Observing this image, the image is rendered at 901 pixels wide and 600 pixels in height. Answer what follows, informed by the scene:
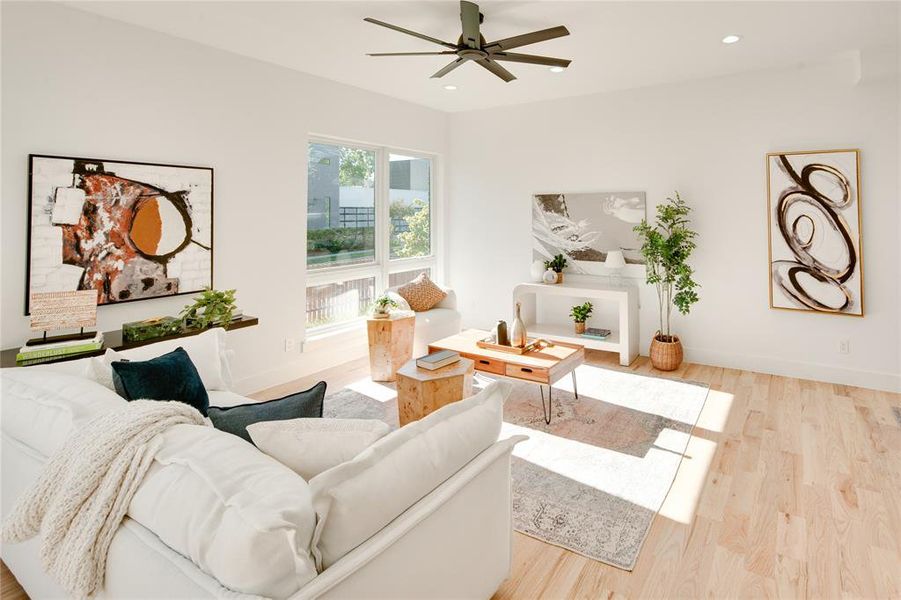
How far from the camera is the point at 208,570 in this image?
3.37 feet

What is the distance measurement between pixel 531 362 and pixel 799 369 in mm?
2731

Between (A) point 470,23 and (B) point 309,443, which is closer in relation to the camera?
(B) point 309,443

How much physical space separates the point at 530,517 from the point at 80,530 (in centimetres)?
185

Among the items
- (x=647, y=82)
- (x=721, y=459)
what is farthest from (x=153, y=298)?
(x=647, y=82)

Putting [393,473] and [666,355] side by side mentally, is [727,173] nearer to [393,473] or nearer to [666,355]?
[666,355]

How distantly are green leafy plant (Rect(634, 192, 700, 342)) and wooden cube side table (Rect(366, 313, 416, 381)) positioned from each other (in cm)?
241

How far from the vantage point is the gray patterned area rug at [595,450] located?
A: 2355 millimetres

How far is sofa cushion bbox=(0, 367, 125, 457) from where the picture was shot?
4.94 feet

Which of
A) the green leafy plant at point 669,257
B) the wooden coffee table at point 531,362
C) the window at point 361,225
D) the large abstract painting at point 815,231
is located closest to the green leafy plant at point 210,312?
the window at point 361,225

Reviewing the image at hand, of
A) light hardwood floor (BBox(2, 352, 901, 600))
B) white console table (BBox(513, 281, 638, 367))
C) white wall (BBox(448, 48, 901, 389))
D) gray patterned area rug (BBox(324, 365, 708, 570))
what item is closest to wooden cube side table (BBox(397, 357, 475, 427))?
gray patterned area rug (BBox(324, 365, 708, 570))

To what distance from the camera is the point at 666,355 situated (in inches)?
183

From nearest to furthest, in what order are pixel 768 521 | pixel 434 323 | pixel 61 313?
1. pixel 768 521
2. pixel 61 313
3. pixel 434 323

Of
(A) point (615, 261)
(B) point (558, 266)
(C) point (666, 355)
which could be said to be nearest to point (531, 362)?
(C) point (666, 355)

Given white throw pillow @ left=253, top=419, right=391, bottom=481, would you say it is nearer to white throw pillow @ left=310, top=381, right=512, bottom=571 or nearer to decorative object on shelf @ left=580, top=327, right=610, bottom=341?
white throw pillow @ left=310, top=381, right=512, bottom=571
